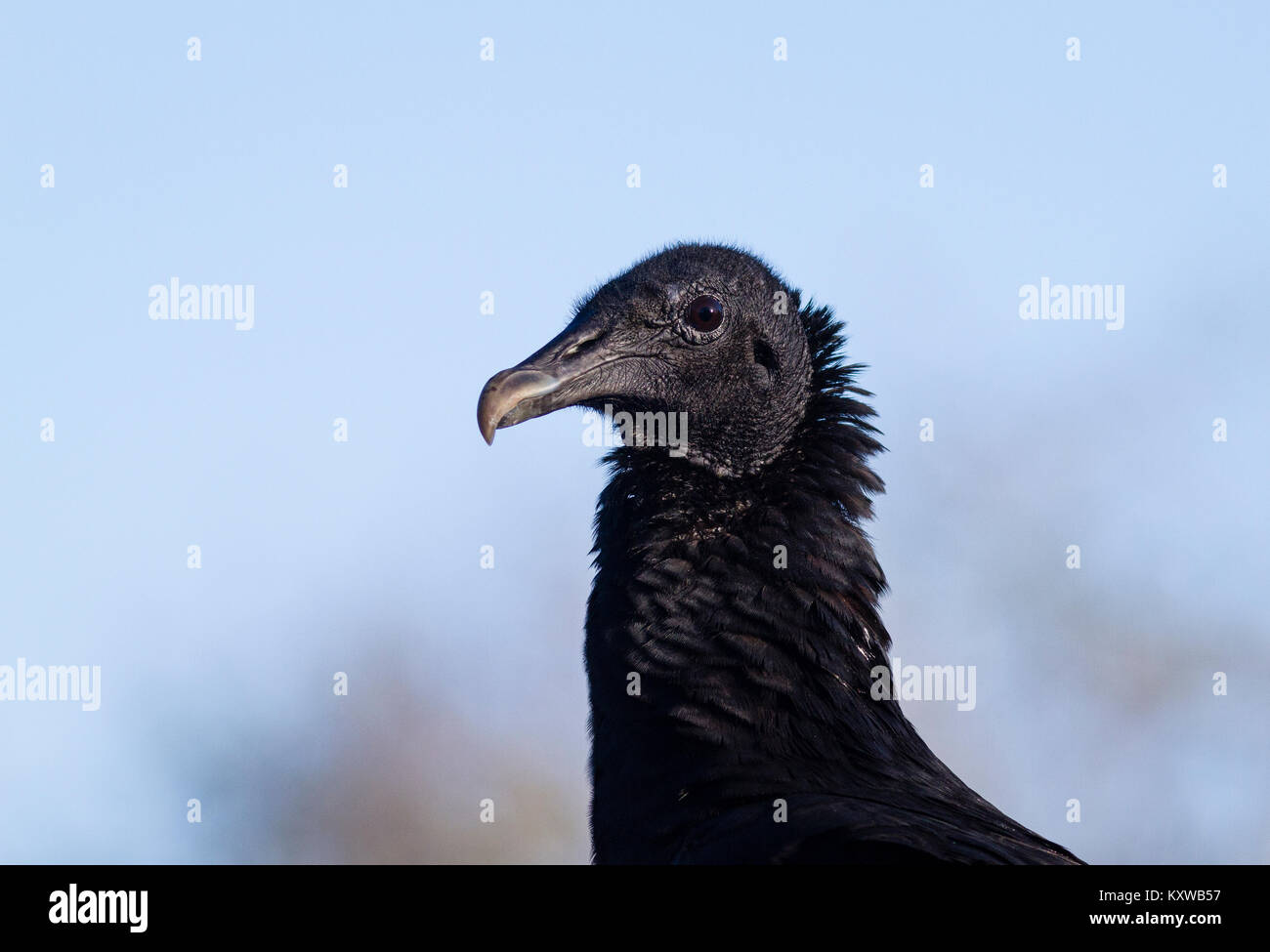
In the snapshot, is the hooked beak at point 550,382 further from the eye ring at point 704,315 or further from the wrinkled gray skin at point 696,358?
the eye ring at point 704,315

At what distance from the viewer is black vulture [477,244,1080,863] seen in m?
4.66

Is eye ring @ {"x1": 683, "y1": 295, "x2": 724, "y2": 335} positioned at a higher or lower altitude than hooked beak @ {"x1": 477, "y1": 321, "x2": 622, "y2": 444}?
higher

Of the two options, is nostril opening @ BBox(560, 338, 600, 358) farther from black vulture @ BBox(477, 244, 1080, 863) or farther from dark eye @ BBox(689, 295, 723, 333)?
dark eye @ BBox(689, 295, 723, 333)

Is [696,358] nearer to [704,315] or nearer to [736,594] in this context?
[704,315]

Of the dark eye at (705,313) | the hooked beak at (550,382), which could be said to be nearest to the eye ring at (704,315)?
the dark eye at (705,313)

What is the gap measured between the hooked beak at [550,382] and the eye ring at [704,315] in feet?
1.01

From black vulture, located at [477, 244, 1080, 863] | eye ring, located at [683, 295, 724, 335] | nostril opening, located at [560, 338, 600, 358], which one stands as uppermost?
eye ring, located at [683, 295, 724, 335]

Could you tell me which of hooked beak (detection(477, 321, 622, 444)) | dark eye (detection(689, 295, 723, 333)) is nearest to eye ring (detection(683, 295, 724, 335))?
dark eye (detection(689, 295, 723, 333))

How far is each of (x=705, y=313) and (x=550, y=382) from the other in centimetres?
69

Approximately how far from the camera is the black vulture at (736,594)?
4664 mm

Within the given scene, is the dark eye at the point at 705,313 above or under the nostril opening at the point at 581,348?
above

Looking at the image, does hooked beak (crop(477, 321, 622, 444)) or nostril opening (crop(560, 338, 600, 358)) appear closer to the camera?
hooked beak (crop(477, 321, 622, 444))

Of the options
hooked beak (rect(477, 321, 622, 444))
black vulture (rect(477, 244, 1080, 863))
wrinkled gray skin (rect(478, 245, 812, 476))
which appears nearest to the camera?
black vulture (rect(477, 244, 1080, 863))
